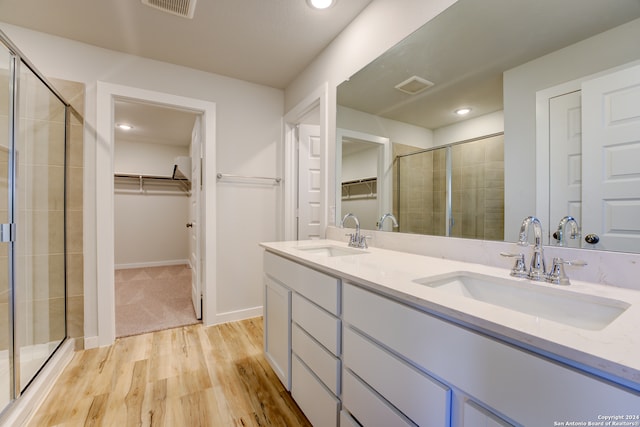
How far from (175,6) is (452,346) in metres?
2.29

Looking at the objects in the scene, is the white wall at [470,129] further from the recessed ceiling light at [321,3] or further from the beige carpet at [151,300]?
the beige carpet at [151,300]

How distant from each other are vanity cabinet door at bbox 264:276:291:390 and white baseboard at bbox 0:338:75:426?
1208 mm

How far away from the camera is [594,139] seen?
889 millimetres

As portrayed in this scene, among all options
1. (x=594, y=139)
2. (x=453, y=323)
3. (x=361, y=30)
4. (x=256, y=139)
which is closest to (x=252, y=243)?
(x=256, y=139)

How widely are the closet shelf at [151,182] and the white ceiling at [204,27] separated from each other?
10.2 ft

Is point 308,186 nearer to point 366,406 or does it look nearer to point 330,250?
point 330,250

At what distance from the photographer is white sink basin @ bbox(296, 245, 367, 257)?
1.65 m

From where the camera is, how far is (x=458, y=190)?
1.31 meters

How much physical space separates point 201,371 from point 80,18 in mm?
2471

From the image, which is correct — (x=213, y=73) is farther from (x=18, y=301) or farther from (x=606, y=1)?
(x=606, y=1)

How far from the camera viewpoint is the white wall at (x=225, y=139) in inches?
82.1

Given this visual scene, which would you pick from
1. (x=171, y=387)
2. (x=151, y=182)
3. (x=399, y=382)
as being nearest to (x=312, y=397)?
(x=399, y=382)

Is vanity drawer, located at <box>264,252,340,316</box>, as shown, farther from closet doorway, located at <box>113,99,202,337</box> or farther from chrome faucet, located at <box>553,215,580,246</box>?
closet doorway, located at <box>113,99,202,337</box>

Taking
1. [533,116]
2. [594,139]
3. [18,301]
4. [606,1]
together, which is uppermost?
[606,1]
